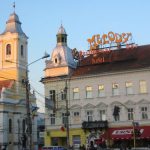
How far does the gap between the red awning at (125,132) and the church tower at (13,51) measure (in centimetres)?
3509

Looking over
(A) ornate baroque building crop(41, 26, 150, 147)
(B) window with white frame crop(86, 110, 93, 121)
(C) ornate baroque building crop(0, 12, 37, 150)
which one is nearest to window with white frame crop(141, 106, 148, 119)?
(A) ornate baroque building crop(41, 26, 150, 147)

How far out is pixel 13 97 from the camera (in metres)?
84.3

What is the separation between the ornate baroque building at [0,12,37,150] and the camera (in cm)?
8069

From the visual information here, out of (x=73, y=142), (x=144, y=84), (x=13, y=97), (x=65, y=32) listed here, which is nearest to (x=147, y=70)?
(x=144, y=84)

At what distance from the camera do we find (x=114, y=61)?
59000 millimetres

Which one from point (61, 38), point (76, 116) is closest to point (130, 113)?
point (76, 116)

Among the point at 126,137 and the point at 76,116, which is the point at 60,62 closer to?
the point at 76,116

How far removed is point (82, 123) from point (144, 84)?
10188mm

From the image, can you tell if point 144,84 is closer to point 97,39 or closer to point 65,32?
point 97,39

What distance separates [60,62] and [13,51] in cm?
2617

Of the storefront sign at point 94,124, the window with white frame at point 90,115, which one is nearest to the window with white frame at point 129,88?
the storefront sign at point 94,124

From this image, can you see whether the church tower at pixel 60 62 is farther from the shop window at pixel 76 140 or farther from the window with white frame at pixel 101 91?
the shop window at pixel 76 140

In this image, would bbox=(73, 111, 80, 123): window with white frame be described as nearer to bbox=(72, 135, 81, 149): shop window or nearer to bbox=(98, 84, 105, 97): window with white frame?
bbox=(72, 135, 81, 149): shop window

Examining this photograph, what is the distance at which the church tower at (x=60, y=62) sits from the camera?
2436 inches
